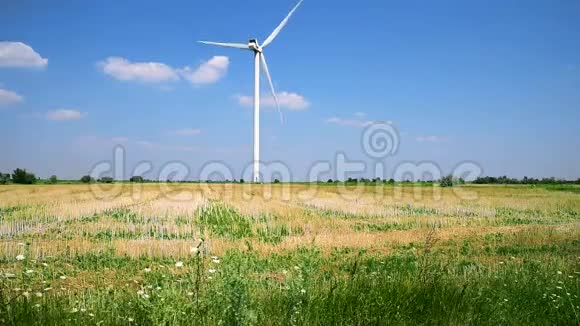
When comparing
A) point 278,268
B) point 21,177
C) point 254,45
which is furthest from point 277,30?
point 21,177

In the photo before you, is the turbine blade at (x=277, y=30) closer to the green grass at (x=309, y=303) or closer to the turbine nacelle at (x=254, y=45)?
the turbine nacelle at (x=254, y=45)

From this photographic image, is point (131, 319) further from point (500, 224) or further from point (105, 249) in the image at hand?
point (500, 224)

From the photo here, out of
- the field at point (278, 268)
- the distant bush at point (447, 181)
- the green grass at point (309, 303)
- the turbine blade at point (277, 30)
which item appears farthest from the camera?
the distant bush at point (447, 181)

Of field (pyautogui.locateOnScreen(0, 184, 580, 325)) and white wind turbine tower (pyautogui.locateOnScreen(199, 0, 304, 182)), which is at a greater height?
white wind turbine tower (pyautogui.locateOnScreen(199, 0, 304, 182))

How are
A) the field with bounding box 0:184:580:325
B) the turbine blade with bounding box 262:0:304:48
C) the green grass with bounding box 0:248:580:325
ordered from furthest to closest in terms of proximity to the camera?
the turbine blade with bounding box 262:0:304:48 → the field with bounding box 0:184:580:325 → the green grass with bounding box 0:248:580:325

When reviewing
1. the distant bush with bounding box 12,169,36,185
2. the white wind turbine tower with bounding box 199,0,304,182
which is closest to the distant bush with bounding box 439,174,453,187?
the white wind turbine tower with bounding box 199,0,304,182

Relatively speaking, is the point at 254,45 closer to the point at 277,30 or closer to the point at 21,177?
the point at 277,30

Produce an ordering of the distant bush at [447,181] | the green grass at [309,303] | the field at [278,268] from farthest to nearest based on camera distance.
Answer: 1. the distant bush at [447,181]
2. the field at [278,268]
3. the green grass at [309,303]

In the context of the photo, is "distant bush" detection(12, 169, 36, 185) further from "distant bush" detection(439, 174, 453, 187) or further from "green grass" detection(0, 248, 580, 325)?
"green grass" detection(0, 248, 580, 325)

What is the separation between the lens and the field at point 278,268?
6.20 metres

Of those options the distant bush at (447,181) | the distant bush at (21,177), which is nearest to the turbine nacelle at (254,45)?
the distant bush at (447,181)

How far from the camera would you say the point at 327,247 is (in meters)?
17.7

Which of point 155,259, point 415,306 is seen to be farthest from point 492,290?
point 155,259

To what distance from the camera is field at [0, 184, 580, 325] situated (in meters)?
6.20
